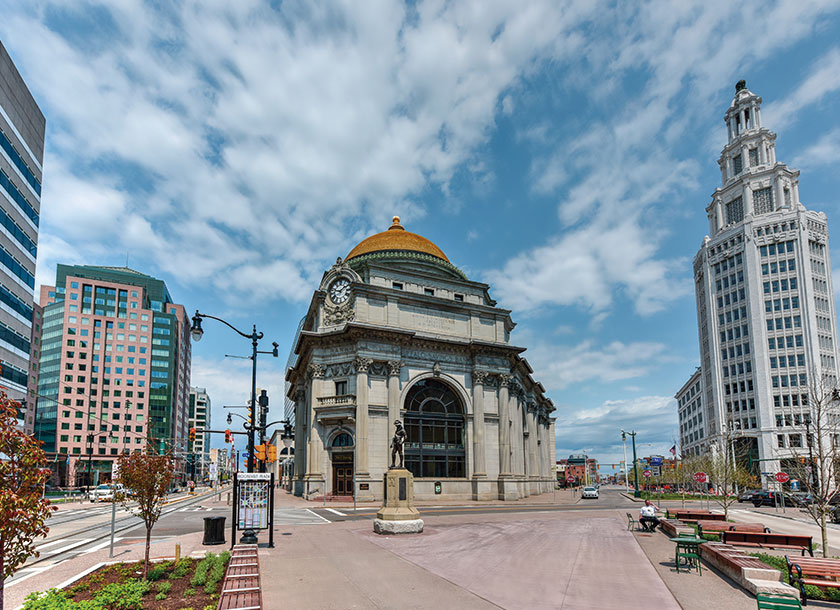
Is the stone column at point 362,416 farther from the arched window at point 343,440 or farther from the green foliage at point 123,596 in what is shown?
the green foliage at point 123,596

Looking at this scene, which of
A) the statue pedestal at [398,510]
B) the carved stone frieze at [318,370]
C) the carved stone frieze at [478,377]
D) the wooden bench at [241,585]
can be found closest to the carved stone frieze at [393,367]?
the carved stone frieze at [318,370]

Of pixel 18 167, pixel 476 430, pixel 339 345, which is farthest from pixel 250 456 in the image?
pixel 18 167

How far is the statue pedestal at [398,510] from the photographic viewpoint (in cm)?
2192

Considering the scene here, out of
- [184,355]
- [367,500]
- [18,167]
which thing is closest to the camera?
[367,500]

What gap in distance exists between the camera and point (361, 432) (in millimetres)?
46562

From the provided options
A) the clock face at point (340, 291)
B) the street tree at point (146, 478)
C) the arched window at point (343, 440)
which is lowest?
the arched window at point (343, 440)

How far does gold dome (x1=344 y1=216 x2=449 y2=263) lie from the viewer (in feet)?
204

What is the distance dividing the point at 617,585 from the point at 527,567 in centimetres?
280

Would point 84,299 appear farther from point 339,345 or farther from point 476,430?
point 476,430

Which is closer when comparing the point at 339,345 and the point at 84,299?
the point at 339,345

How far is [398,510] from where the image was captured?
888 inches

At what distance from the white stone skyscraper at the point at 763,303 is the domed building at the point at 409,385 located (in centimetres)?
5174

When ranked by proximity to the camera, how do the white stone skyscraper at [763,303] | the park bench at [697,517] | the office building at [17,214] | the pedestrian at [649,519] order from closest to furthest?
the pedestrian at [649,519]
the park bench at [697,517]
the office building at [17,214]
the white stone skyscraper at [763,303]

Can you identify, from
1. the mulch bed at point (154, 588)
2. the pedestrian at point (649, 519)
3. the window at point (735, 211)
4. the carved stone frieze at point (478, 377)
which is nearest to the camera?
the mulch bed at point (154, 588)
